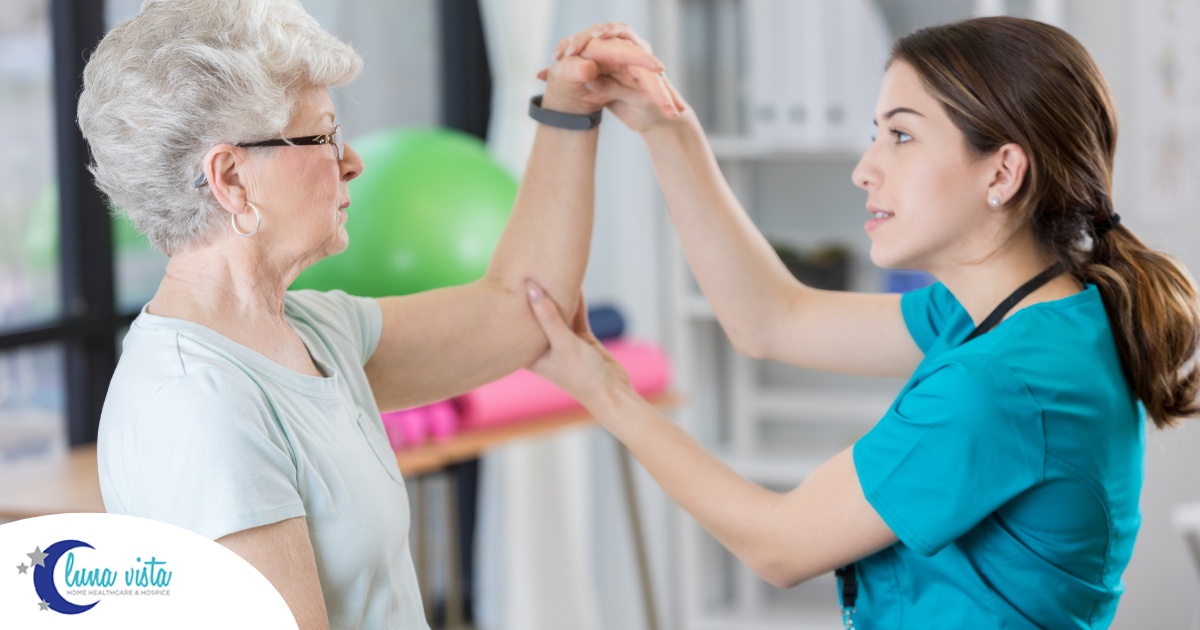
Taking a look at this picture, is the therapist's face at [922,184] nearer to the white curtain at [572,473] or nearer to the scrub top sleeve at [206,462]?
the scrub top sleeve at [206,462]

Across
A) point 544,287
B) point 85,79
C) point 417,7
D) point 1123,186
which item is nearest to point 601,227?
point 417,7

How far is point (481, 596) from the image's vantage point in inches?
140

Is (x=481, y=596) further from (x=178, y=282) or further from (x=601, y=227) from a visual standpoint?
(x=178, y=282)

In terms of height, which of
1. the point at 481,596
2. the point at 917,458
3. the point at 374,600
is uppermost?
the point at 917,458

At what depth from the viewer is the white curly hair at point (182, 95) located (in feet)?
3.86

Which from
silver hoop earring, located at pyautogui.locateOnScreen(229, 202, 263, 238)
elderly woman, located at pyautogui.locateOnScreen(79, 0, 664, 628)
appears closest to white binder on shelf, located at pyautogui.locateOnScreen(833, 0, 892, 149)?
elderly woman, located at pyautogui.locateOnScreen(79, 0, 664, 628)

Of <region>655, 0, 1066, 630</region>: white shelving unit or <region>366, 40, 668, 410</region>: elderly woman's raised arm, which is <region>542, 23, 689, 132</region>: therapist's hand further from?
<region>655, 0, 1066, 630</region>: white shelving unit

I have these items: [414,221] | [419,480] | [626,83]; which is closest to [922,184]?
[626,83]

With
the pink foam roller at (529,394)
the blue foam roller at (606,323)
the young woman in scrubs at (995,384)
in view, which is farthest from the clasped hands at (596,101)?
the blue foam roller at (606,323)

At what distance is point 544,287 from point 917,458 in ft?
1.92

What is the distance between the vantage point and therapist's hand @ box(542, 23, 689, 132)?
157 cm

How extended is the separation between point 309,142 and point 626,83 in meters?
0.49

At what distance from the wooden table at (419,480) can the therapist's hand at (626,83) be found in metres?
0.77

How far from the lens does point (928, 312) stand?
1.65 meters
